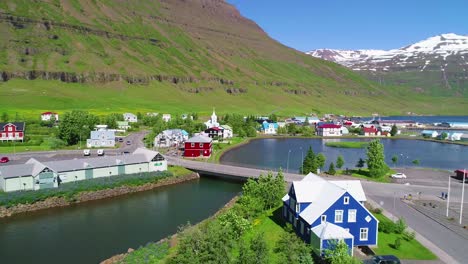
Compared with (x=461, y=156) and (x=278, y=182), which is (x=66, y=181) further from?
(x=461, y=156)

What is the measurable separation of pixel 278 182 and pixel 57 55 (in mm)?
184915

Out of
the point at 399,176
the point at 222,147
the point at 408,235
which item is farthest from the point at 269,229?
the point at 222,147

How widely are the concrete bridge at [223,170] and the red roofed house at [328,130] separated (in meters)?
74.0

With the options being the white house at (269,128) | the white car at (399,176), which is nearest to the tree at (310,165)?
the white car at (399,176)

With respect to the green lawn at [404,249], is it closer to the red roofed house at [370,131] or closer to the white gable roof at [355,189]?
the white gable roof at [355,189]

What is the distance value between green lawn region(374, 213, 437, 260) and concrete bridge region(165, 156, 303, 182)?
21.0 metres

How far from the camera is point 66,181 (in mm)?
48625

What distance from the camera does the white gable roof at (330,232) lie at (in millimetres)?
28062

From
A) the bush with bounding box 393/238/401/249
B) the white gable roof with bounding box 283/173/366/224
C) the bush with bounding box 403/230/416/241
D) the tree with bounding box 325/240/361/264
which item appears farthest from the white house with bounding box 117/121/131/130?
the bush with bounding box 393/238/401/249

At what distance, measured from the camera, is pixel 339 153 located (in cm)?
9044

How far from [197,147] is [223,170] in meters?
13.9

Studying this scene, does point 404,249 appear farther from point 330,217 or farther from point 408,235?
point 330,217

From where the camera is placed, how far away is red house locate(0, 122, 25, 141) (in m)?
81.7

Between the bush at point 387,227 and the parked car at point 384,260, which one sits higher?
the bush at point 387,227
